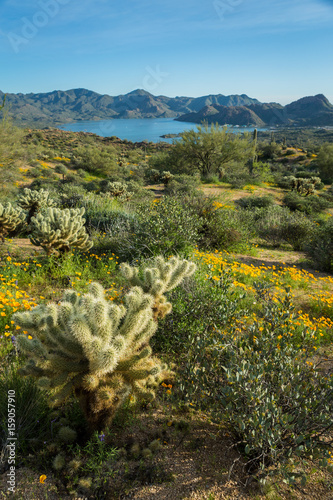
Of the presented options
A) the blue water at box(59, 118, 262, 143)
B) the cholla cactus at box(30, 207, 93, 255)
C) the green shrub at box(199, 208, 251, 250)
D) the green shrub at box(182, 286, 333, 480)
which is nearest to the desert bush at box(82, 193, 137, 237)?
the cholla cactus at box(30, 207, 93, 255)

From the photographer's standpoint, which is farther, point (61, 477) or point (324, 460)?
point (61, 477)

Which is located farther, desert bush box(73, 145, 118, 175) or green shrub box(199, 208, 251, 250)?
desert bush box(73, 145, 118, 175)

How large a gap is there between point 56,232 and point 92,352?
3585mm

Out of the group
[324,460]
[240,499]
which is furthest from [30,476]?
[324,460]

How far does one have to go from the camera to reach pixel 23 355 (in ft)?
9.59

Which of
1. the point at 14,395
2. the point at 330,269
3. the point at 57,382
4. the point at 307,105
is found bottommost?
the point at 330,269

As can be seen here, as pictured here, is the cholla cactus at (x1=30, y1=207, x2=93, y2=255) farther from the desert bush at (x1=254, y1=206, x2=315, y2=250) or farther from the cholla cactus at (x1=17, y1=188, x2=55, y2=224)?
the desert bush at (x1=254, y1=206, x2=315, y2=250)

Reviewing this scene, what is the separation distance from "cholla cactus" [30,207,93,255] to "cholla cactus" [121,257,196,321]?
94.0 inches

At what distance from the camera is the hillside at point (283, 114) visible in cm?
10775

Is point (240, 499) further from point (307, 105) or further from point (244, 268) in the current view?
point (307, 105)

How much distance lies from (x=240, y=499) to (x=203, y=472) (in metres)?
0.30

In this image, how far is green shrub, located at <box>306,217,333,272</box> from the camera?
754 cm

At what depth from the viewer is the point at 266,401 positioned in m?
2.02

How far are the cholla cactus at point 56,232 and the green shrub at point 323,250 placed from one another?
616cm
